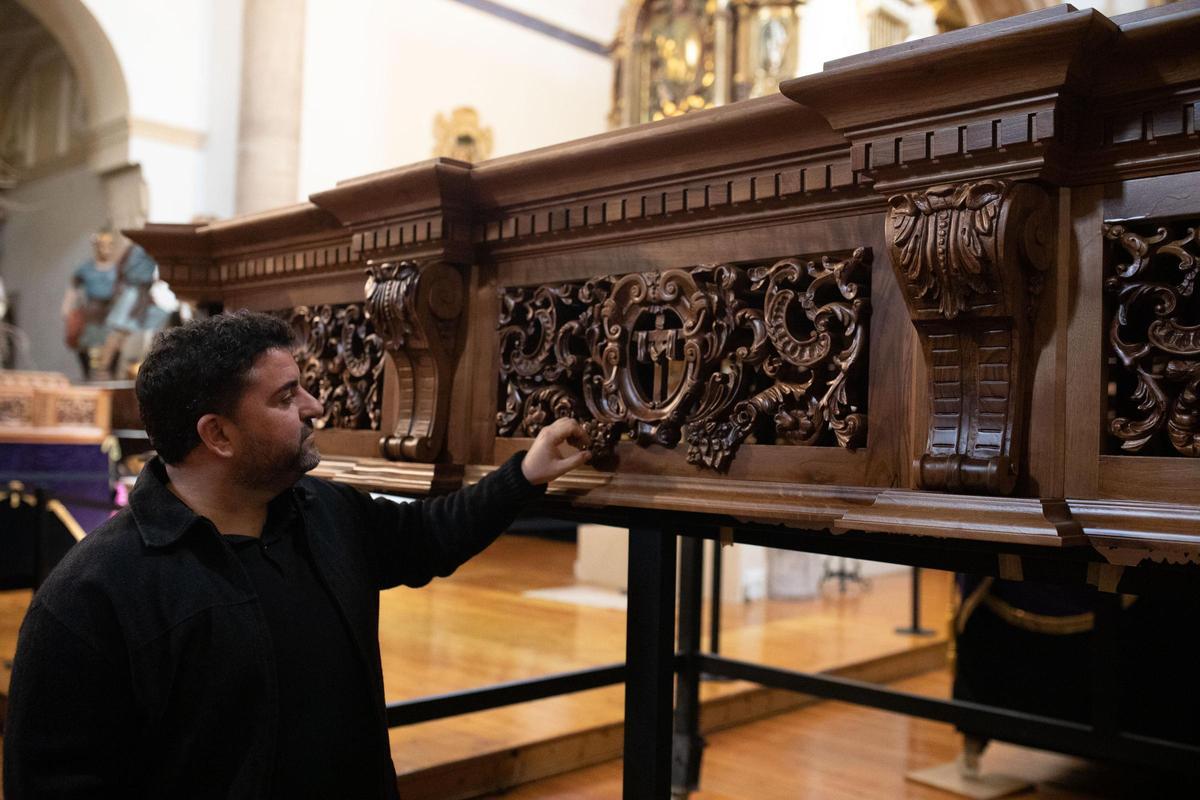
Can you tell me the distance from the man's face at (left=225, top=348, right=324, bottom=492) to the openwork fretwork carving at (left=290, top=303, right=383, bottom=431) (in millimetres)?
428

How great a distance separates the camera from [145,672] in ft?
4.81

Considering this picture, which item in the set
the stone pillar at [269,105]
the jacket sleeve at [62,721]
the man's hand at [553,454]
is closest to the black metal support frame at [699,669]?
the man's hand at [553,454]

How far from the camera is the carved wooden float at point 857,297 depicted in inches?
46.0

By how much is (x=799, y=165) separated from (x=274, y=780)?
1.05m

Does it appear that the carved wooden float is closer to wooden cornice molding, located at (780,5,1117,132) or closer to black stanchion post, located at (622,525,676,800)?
wooden cornice molding, located at (780,5,1117,132)

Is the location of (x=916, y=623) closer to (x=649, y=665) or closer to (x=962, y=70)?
(x=649, y=665)

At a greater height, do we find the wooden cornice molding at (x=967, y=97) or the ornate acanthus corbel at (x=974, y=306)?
the wooden cornice molding at (x=967, y=97)

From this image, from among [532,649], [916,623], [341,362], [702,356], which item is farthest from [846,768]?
[702,356]

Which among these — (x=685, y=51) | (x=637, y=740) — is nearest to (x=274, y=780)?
(x=637, y=740)

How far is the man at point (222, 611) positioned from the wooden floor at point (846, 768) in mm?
1694

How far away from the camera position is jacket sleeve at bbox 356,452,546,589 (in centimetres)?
178

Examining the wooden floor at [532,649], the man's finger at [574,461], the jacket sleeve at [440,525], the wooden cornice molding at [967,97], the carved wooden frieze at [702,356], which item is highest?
the wooden cornice molding at [967,97]

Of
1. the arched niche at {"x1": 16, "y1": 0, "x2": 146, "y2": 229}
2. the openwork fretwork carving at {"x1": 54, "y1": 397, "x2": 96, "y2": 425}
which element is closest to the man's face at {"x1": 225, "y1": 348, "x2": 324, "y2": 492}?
the openwork fretwork carving at {"x1": 54, "y1": 397, "x2": 96, "y2": 425}

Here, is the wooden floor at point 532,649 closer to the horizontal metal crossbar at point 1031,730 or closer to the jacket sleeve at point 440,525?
the horizontal metal crossbar at point 1031,730
